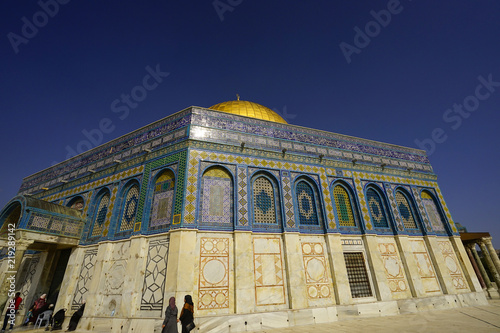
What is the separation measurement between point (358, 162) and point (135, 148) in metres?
12.1

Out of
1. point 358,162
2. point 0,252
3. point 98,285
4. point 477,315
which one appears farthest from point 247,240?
point 0,252

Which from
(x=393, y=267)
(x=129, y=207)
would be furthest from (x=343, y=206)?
(x=129, y=207)

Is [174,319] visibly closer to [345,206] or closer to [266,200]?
[266,200]

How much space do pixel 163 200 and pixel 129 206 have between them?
2.11 m

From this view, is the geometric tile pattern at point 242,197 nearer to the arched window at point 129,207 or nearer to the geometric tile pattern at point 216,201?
the geometric tile pattern at point 216,201

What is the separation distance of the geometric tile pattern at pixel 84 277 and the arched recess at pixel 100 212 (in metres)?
0.86

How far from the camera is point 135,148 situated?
38.9 ft

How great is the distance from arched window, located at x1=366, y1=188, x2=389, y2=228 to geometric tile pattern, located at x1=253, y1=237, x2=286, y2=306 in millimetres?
5923

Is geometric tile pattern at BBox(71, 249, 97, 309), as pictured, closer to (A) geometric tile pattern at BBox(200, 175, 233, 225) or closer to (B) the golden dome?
(A) geometric tile pattern at BBox(200, 175, 233, 225)

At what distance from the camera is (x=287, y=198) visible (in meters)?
10.7

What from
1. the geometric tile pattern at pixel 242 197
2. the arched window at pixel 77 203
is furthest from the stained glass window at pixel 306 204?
the arched window at pixel 77 203

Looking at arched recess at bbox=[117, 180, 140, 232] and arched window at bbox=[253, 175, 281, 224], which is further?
arched recess at bbox=[117, 180, 140, 232]

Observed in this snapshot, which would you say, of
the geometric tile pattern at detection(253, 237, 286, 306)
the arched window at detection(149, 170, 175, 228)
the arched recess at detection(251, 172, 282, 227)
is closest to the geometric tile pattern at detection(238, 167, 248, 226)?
the arched recess at detection(251, 172, 282, 227)

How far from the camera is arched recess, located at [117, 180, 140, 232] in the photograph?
1021 centimetres
